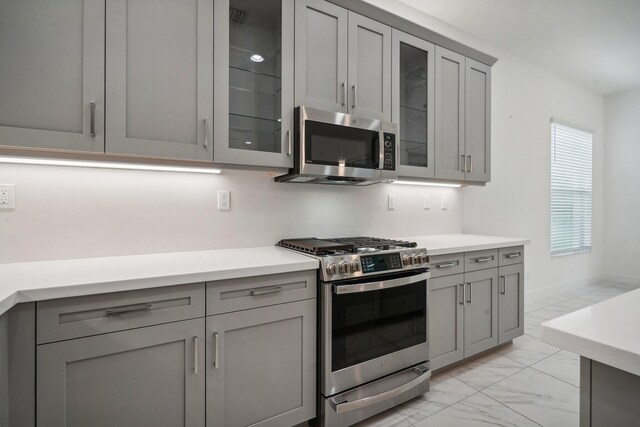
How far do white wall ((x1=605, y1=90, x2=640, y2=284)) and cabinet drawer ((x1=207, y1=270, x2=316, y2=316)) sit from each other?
580 cm

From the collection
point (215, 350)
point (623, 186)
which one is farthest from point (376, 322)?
point (623, 186)

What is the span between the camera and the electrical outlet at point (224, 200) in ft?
6.84

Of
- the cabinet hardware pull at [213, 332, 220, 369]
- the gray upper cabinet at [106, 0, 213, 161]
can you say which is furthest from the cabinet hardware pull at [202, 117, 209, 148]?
the cabinet hardware pull at [213, 332, 220, 369]

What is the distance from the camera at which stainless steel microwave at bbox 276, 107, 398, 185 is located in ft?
6.39

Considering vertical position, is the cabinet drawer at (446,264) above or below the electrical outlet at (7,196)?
below

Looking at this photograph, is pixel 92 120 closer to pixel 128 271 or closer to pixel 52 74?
pixel 52 74

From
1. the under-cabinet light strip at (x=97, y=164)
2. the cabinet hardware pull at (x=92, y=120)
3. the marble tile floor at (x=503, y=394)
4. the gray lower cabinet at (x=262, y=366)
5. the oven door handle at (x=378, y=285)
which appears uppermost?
the cabinet hardware pull at (x=92, y=120)

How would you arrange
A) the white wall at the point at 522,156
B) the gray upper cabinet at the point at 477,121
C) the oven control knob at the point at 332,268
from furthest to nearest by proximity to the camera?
the white wall at the point at 522,156 < the gray upper cabinet at the point at 477,121 < the oven control knob at the point at 332,268

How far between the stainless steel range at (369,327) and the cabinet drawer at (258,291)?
0.33ft

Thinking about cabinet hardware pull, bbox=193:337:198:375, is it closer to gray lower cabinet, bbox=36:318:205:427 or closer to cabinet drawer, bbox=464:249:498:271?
gray lower cabinet, bbox=36:318:205:427

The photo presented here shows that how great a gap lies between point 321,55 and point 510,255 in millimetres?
2188

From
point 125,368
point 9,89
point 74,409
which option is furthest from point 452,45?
point 74,409

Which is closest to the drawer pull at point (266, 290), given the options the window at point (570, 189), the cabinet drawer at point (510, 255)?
the cabinet drawer at point (510, 255)

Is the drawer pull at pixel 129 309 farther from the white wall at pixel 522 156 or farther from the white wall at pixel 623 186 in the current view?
the white wall at pixel 623 186
